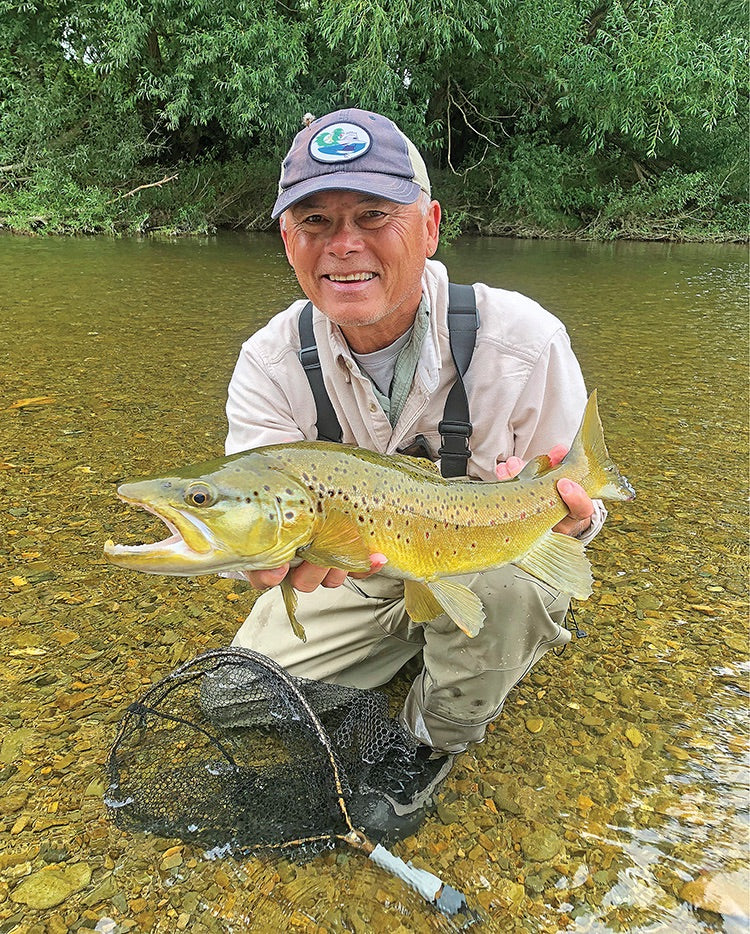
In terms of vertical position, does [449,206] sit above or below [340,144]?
below

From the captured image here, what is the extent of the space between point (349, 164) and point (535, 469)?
47.4 inches

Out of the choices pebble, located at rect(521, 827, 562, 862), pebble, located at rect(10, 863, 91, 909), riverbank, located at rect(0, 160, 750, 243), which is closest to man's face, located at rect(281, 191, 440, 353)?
pebble, located at rect(521, 827, 562, 862)

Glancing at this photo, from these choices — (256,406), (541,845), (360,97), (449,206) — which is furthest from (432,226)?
(449,206)

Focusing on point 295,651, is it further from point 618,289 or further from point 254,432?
point 618,289

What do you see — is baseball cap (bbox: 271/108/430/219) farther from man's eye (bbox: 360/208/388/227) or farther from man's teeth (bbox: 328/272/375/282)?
man's teeth (bbox: 328/272/375/282)

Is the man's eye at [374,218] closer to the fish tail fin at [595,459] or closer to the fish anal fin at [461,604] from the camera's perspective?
the fish tail fin at [595,459]

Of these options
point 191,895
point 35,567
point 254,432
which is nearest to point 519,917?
point 191,895

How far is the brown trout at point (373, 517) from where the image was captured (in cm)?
192

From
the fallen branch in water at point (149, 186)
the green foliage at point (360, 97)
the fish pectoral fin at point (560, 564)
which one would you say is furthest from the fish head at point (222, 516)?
the fallen branch in water at point (149, 186)

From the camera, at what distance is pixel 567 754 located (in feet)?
9.34

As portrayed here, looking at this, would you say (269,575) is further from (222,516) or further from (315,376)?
(315,376)

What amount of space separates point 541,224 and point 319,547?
22.6m

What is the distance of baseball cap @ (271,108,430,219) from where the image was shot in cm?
250

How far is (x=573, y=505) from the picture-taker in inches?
99.5
